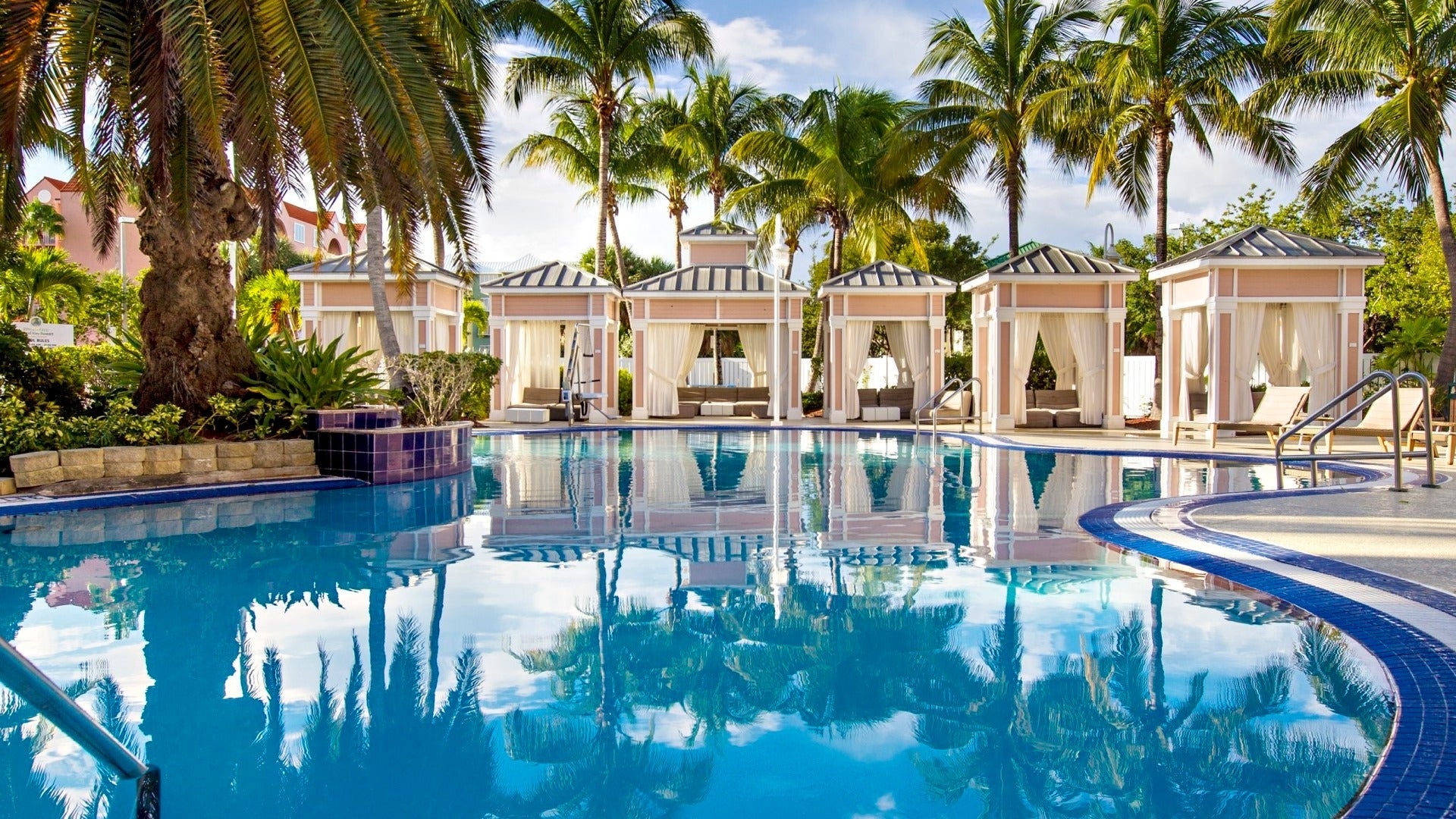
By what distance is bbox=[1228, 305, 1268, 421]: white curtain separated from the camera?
17.1 m

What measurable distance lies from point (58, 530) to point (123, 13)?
4.41 meters

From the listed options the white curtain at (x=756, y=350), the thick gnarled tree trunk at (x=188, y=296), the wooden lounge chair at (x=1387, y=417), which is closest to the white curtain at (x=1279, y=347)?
the wooden lounge chair at (x=1387, y=417)

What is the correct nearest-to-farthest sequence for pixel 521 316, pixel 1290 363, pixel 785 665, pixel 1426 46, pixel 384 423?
pixel 785 665
pixel 384 423
pixel 1426 46
pixel 1290 363
pixel 521 316

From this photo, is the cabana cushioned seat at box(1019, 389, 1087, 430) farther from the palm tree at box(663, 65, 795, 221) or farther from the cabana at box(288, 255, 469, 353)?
the cabana at box(288, 255, 469, 353)

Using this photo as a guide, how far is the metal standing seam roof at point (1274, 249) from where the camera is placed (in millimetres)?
16719

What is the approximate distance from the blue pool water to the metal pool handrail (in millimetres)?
Result: 511

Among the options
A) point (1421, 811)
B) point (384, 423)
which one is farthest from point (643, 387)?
point (1421, 811)

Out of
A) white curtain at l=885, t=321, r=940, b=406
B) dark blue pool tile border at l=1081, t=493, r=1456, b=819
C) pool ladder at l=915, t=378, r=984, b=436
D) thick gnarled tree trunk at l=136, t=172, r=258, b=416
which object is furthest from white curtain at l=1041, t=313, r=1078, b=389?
thick gnarled tree trunk at l=136, t=172, r=258, b=416

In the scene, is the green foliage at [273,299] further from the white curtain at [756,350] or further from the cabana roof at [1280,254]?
the cabana roof at [1280,254]

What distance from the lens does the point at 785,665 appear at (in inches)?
168

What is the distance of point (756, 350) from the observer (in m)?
25.0

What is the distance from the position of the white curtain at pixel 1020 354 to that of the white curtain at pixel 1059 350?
4.29ft

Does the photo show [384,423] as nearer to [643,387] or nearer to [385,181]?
[385,181]

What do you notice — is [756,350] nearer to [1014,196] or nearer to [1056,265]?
[1014,196]
